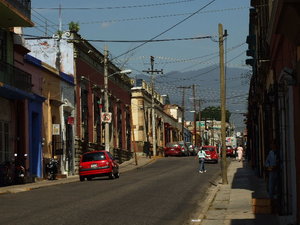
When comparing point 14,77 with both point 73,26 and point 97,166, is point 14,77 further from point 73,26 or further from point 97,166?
point 73,26

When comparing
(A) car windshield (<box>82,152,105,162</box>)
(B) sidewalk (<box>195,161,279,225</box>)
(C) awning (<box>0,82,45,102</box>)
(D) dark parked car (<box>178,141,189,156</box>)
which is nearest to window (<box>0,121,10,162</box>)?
(C) awning (<box>0,82,45,102</box>)

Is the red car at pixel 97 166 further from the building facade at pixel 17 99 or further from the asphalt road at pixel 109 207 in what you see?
the asphalt road at pixel 109 207

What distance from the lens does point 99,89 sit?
59.0 metres

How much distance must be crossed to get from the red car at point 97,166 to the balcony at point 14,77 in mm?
4937

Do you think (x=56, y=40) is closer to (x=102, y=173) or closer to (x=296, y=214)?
(x=102, y=173)

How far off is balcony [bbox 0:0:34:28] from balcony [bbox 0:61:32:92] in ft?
7.71

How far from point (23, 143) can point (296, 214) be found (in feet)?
87.1

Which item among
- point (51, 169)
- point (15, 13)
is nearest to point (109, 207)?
point (15, 13)

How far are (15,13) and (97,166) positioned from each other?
28.9ft

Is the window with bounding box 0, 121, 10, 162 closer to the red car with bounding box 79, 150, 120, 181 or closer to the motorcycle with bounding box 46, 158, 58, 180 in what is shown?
the red car with bounding box 79, 150, 120, 181

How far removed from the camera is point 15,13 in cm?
3406

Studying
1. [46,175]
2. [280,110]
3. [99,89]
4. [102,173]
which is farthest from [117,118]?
[280,110]

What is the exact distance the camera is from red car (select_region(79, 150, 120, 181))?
36406 mm

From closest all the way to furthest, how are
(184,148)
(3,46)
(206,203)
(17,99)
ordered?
(206,203)
(3,46)
(17,99)
(184,148)
